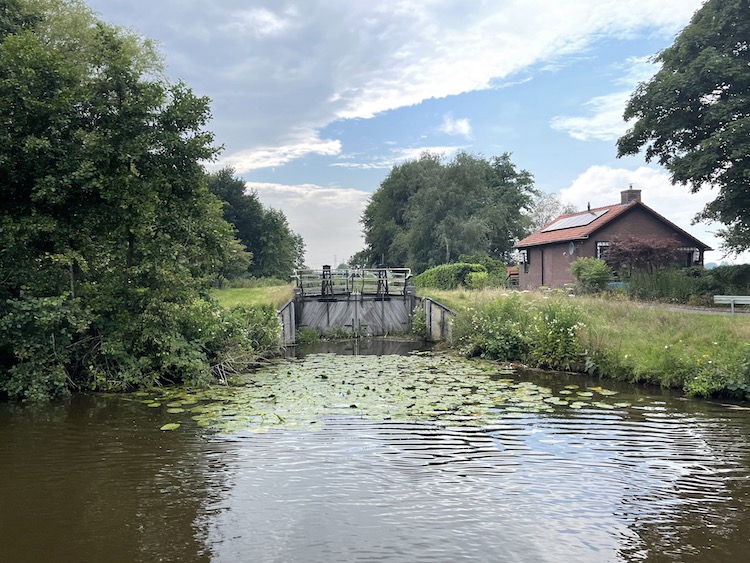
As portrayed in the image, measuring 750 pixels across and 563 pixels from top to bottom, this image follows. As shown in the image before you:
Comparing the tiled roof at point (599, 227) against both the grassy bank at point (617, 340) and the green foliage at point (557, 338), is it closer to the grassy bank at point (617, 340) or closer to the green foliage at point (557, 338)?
the grassy bank at point (617, 340)

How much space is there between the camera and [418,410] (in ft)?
30.1

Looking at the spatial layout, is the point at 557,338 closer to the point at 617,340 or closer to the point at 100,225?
the point at 617,340

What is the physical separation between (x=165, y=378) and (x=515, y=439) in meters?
7.70

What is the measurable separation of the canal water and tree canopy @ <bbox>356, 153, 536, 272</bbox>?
39220mm

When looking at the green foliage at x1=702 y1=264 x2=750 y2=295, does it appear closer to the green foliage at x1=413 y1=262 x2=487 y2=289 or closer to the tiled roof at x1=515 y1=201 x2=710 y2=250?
the tiled roof at x1=515 y1=201 x2=710 y2=250

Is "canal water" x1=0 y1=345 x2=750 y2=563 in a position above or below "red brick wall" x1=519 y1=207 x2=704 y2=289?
below

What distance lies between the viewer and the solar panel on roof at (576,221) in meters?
32.2

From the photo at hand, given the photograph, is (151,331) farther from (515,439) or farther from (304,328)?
(304,328)

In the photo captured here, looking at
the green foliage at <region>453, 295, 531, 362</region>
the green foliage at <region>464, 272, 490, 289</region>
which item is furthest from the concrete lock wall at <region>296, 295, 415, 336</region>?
the green foliage at <region>453, 295, 531, 362</region>

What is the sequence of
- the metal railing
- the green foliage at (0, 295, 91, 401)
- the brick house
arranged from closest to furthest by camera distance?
1. the green foliage at (0, 295, 91, 401)
2. the metal railing
3. the brick house

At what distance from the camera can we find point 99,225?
1127 centimetres

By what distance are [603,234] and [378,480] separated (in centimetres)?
2747

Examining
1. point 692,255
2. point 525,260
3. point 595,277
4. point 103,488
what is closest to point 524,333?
point 595,277

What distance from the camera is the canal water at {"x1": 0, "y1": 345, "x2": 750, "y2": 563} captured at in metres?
4.55
